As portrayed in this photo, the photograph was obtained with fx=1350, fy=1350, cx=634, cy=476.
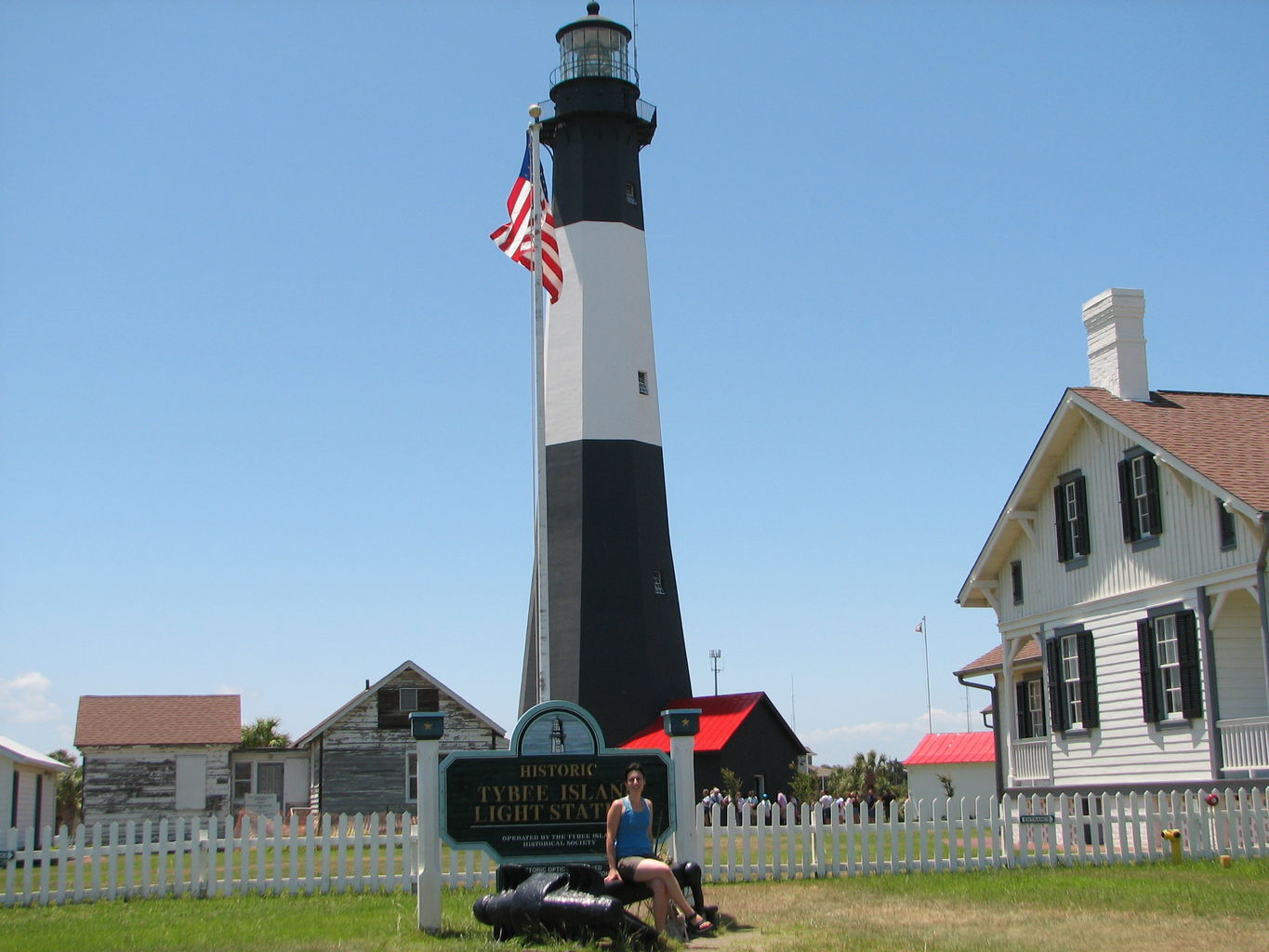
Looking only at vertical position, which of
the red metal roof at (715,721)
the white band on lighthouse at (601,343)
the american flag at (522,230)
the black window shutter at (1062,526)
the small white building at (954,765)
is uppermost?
the white band on lighthouse at (601,343)

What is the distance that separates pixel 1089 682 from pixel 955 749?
32250mm

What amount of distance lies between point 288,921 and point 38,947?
2.37 m

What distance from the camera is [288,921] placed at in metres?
13.3

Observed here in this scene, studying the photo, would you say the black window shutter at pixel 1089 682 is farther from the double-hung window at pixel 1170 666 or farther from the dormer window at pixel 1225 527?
the dormer window at pixel 1225 527

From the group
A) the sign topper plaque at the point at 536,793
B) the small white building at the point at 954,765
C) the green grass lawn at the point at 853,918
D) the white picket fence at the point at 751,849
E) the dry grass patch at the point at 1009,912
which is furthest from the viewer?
the small white building at the point at 954,765

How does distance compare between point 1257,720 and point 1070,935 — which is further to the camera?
point 1257,720

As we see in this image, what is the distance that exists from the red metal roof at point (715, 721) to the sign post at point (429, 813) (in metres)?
19.2

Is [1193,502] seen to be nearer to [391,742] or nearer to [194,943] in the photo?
[194,943]

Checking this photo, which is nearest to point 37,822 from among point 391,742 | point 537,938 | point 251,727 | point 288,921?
point 391,742

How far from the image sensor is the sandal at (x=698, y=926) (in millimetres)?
11594

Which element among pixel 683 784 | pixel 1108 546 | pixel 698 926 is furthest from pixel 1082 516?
pixel 698 926

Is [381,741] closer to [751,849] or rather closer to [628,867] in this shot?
[751,849]

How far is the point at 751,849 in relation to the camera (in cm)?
1759

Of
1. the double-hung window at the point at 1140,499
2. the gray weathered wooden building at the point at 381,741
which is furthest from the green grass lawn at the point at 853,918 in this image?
the gray weathered wooden building at the point at 381,741
